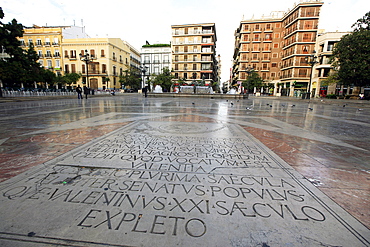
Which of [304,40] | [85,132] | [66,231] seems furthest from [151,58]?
[66,231]

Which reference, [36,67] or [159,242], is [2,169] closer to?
[159,242]

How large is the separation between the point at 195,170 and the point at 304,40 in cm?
5416

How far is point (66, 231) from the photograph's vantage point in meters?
1.59

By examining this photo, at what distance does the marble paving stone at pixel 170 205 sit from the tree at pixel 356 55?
99.9ft

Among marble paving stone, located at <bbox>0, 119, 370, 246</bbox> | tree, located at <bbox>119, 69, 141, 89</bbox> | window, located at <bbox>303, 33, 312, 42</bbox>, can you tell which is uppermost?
window, located at <bbox>303, 33, 312, 42</bbox>


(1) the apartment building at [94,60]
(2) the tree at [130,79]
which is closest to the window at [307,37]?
(2) the tree at [130,79]

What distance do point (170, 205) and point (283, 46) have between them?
200ft

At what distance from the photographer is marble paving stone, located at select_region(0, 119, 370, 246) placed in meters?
1.55

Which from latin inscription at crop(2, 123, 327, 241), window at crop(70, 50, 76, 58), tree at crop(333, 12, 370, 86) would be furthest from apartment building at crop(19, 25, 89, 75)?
tree at crop(333, 12, 370, 86)

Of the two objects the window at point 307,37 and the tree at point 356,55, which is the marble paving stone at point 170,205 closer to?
the tree at point 356,55

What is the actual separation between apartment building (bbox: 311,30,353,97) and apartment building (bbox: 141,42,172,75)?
38.6 meters

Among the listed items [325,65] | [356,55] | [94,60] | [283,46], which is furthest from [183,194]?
[283,46]

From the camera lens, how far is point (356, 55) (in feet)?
80.2

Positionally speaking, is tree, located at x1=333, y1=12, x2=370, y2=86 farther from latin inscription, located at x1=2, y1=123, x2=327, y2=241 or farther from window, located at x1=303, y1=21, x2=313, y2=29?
latin inscription, located at x1=2, y1=123, x2=327, y2=241
